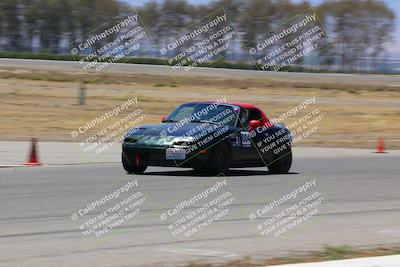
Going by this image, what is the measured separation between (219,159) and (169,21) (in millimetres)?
91565

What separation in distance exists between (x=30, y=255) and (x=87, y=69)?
54019mm

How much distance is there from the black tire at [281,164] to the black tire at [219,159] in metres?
1.76

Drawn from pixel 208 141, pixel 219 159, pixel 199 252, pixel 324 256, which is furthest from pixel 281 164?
pixel 324 256

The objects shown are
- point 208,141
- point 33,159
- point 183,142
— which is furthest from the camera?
point 33,159

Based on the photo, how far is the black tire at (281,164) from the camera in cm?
1778

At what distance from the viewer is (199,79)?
187 feet

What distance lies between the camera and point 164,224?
1052cm

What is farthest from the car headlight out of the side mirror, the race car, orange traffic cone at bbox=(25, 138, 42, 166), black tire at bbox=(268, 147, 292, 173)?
orange traffic cone at bbox=(25, 138, 42, 166)

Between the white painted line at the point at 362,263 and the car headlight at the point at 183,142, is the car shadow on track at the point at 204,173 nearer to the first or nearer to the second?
the car headlight at the point at 183,142

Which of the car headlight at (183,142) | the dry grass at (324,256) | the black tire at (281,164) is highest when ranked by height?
the dry grass at (324,256)

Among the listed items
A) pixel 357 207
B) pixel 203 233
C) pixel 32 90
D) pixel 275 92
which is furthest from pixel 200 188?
pixel 275 92

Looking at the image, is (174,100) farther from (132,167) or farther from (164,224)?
(164,224)

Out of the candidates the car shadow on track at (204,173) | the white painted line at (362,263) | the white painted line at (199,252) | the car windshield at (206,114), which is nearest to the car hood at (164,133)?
the car windshield at (206,114)

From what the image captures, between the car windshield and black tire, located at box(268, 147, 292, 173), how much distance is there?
156cm
